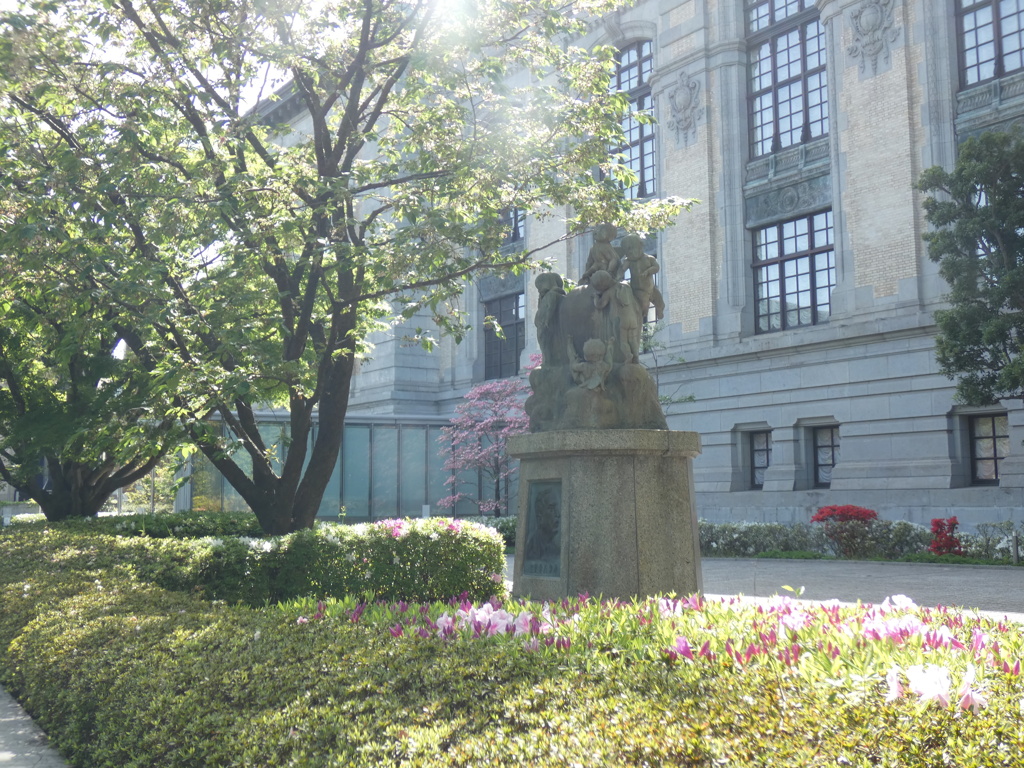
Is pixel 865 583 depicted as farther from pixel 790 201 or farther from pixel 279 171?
pixel 790 201

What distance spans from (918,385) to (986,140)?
7.60 m

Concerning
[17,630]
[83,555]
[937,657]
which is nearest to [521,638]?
[937,657]

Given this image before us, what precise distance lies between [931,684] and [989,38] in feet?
90.0

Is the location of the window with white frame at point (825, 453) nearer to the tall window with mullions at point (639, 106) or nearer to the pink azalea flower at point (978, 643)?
the tall window with mullions at point (639, 106)

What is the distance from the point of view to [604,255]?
1113cm

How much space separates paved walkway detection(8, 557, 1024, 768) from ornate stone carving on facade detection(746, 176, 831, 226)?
40.9ft

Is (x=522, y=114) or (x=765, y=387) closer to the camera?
(x=522, y=114)

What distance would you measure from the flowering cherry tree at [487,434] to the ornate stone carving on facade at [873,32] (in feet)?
53.9

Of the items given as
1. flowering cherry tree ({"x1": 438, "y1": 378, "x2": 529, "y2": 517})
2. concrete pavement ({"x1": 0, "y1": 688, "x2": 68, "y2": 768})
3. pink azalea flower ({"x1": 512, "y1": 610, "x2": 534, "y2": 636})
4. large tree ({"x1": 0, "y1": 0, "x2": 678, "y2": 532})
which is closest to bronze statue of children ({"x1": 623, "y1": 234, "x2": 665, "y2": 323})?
large tree ({"x1": 0, "y1": 0, "x2": 678, "y2": 532})

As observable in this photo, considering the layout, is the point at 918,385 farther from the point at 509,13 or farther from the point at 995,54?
the point at 509,13

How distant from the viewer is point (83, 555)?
1353 cm

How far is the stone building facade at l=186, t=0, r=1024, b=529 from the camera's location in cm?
2669

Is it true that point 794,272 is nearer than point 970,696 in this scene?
No

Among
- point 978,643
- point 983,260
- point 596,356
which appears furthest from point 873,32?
point 978,643
